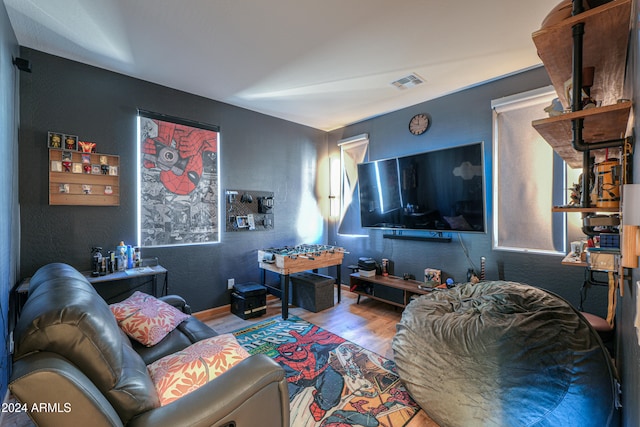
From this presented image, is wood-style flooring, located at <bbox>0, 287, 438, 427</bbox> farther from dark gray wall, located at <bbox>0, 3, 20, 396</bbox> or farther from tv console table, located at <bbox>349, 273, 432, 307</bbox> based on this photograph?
dark gray wall, located at <bbox>0, 3, 20, 396</bbox>

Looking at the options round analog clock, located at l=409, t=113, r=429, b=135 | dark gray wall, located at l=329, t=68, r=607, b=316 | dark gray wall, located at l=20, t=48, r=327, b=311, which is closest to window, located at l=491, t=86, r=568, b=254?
dark gray wall, located at l=329, t=68, r=607, b=316

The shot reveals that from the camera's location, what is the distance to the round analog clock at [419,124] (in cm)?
365

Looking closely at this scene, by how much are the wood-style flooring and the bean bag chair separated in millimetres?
781

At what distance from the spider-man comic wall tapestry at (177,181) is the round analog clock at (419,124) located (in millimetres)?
2709

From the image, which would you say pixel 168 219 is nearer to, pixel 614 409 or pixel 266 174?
pixel 266 174

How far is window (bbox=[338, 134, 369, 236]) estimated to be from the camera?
4.55m

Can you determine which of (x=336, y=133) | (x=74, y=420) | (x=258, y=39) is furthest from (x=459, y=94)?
(x=74, y=420)

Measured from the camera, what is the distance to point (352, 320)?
133 inches

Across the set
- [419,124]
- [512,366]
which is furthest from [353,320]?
[419,124]

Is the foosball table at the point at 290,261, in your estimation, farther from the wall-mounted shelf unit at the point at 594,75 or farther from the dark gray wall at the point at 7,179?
the wall-mounted shelf unit at the point at 594,75

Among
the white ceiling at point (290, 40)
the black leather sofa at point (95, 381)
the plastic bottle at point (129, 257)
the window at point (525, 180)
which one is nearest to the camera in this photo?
the black leather sofa at point (95, 381)

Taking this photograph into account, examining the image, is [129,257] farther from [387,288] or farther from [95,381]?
[387,288]

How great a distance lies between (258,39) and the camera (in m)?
2.35

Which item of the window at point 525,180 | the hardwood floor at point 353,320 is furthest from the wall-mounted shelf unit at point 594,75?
the hardwood floor at point 353,320
